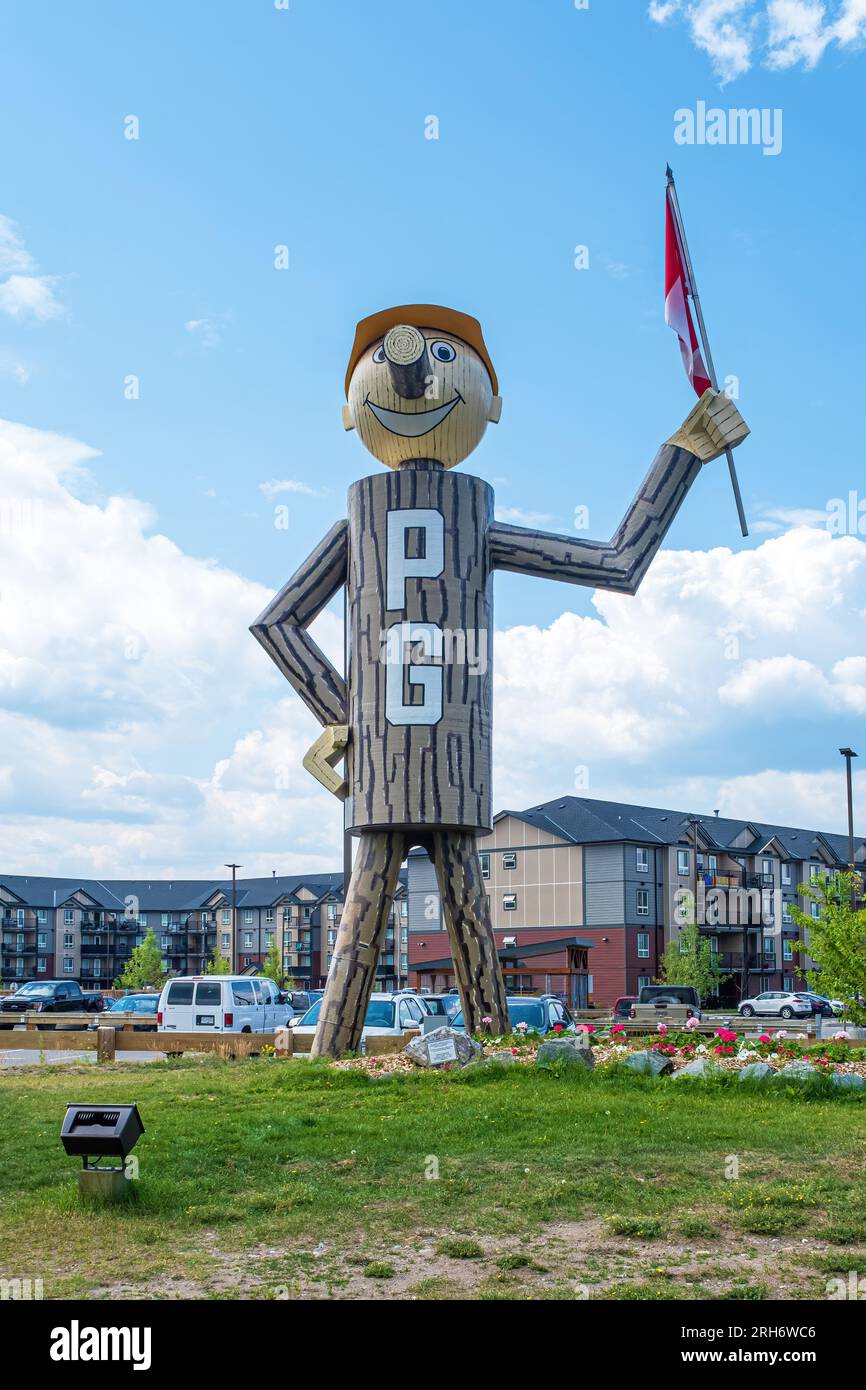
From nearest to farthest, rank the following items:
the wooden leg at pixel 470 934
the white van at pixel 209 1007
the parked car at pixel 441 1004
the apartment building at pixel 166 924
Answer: the wooden leg at pixel 470 934
the white van at pixel 209 1007
the parked car at pixel 441 1004
the apartment building at pixel 166 924

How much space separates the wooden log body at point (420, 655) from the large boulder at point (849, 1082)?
5336 millimetres

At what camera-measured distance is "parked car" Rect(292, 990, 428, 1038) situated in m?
20.5

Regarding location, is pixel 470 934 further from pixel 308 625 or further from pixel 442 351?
pixel 442 351

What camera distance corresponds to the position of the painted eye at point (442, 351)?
1658 cm

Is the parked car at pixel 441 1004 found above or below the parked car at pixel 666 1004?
above

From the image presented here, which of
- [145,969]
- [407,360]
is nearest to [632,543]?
[407,360]

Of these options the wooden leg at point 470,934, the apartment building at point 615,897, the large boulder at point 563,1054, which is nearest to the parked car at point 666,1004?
the apartment building at point 615,897

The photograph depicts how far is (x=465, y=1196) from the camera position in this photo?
8.42 meters

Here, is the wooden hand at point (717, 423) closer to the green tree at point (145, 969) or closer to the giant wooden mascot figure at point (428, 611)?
the giant wooden mascot figure at point (428, 611)

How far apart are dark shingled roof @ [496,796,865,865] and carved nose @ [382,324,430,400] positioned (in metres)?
46.2

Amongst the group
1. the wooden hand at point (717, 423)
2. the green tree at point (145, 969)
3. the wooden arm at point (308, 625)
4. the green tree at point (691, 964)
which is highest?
the wooden hand at point (717, 423)

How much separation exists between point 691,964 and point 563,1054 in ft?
147
